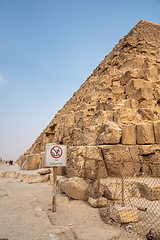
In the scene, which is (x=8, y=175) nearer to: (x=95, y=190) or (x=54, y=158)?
(x=95, y=190)

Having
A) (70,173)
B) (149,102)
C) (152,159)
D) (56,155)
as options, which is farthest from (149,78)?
(56,155)

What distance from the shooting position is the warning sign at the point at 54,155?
4.12 meters

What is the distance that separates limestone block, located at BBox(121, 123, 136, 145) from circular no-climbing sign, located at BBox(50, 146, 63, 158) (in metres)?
3.31

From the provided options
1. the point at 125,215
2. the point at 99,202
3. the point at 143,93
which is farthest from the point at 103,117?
the point at 125,215

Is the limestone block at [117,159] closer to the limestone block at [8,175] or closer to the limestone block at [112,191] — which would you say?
the limestone block at [112,191]

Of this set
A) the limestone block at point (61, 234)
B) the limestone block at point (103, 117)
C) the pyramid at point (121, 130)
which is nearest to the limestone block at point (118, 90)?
the pyramid at point (121, 130)

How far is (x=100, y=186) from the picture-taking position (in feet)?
15.9

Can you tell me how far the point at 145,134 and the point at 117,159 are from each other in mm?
1880

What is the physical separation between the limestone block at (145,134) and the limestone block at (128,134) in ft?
0.73

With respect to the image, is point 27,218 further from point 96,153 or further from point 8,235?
point 96,153

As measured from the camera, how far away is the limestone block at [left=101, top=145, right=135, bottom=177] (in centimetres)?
583

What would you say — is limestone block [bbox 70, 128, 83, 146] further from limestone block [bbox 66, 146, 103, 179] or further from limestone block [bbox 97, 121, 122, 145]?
limestone block [bbox 66, 146, 103, 179]

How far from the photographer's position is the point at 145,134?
6727 millimetres

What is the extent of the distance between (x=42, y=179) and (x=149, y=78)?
33.9 feet
